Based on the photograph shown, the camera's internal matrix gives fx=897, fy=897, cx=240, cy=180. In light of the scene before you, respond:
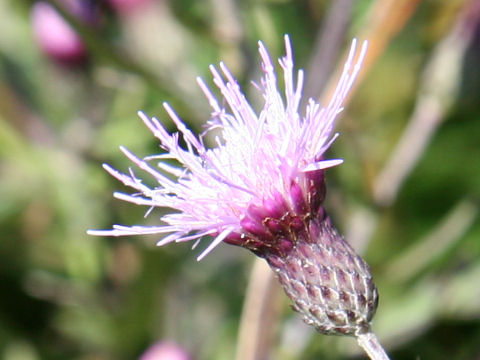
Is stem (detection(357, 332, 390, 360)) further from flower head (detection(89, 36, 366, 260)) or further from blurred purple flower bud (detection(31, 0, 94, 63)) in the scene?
blurred purple flower bud (detection(31, 0, 94, 63))

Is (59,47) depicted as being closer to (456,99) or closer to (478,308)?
(456,99)

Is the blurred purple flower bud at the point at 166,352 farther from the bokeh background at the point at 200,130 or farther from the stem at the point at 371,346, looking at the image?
the stem at the point at 371,346

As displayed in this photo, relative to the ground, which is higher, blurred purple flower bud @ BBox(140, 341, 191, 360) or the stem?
blurred purple flower bud @ BBox(140, 341, 191, 360)

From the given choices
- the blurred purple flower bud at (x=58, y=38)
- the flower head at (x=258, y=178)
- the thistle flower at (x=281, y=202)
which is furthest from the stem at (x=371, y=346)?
the blurred purple flower bud at (x=58, y=38)

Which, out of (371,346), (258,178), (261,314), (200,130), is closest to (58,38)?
(200,130)

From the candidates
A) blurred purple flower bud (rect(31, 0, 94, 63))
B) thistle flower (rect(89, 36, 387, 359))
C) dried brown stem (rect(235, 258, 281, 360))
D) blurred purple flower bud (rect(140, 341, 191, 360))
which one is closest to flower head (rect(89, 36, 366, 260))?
thistle flower (rect(89, 36, 387, 359))
